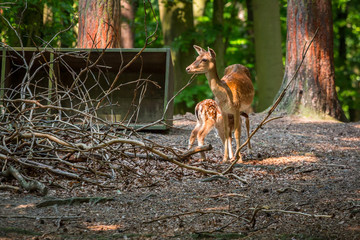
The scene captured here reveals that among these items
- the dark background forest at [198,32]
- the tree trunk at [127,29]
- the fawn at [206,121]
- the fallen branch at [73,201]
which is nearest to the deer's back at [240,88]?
the fawn at [206,121]

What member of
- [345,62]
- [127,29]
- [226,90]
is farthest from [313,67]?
[345,62]

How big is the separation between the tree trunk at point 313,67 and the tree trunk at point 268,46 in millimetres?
4686

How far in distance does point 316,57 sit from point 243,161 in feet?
16.0

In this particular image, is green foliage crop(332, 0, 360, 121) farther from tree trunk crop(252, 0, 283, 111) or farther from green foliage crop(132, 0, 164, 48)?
green foliage crop(132, 0, 164, 48)

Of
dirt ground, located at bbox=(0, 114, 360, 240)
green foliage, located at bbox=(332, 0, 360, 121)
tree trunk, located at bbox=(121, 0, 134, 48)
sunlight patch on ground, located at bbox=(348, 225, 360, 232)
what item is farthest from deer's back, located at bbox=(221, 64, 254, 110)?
green foliage, located at bbox=(332, 0, 360, 121)

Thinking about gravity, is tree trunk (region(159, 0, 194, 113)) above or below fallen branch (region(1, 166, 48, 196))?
Result: above

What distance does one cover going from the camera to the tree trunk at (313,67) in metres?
11.2

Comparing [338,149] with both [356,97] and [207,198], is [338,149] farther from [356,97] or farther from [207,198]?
[356,97]

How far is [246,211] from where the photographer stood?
4668mm

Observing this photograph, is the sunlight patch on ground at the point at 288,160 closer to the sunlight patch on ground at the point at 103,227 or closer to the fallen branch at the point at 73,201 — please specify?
the fallen branch at the point at 73,201

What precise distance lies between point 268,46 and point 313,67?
527 centimetres

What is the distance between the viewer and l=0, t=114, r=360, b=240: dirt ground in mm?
4055

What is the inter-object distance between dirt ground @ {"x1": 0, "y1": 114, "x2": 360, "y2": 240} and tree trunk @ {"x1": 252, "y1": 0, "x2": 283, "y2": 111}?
8751 millimetres

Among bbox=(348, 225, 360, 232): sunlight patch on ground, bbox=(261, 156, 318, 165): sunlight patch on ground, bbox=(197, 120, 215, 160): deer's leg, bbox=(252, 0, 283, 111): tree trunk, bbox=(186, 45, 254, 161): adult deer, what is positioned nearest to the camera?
bbox=(348, 225, 360, 232): sunlight patch on ground
